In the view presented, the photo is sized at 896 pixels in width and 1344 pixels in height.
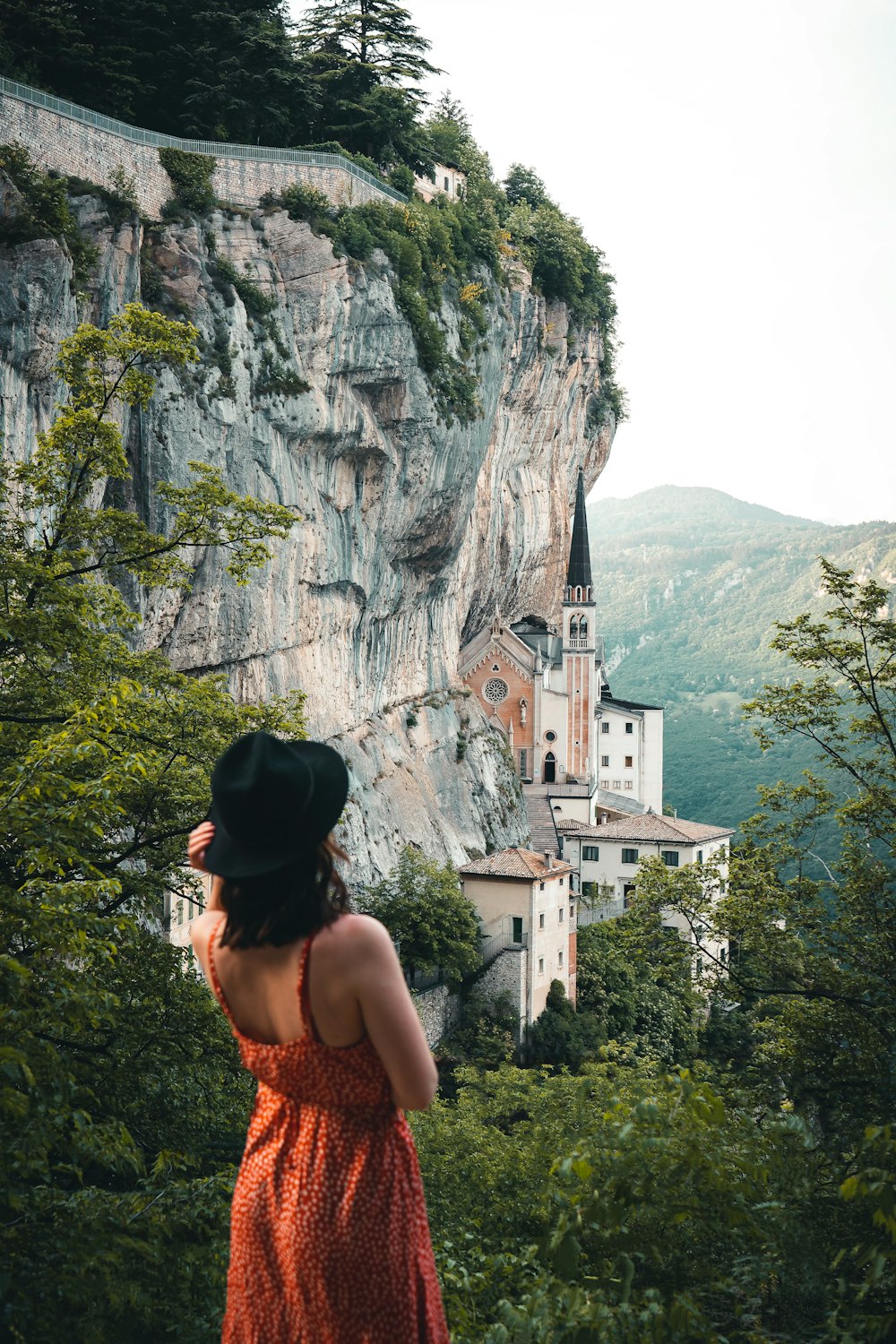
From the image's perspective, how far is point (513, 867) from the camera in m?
35.0

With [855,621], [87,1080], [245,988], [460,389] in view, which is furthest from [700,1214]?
[460,389]

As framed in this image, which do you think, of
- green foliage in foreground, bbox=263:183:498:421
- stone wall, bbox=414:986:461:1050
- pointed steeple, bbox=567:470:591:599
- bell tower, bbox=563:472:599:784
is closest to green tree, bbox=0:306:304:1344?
green foliage in foreground, bbox=263:183:498:421

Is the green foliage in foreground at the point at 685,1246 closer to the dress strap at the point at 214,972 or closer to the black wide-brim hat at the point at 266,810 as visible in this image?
the dress strap at the point at 214,972

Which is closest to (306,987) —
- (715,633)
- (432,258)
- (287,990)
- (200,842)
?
(287,990)

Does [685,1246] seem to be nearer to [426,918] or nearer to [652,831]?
[426,918]

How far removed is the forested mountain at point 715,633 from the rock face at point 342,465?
105 ft

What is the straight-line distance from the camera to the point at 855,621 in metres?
11.4

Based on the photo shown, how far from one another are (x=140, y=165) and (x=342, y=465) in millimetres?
9445

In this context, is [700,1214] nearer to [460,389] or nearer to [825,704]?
[825,704]

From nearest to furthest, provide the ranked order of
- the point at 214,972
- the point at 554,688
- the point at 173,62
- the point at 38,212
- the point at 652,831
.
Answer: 1. the point at 214,972
2. the point at 38,212
3. the point at 173,62
4. the point at 652,831
5. the point at 554,688

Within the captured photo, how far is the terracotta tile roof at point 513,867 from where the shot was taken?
113 ft

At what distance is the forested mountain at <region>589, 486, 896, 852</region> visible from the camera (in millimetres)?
78562

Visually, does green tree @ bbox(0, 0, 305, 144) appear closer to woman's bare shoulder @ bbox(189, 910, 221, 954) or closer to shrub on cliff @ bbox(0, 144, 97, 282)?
shrub on cliff @ bbox(0, 144, 97, 282)

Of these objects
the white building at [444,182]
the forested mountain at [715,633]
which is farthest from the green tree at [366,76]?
the forested mountain at [715,633]
